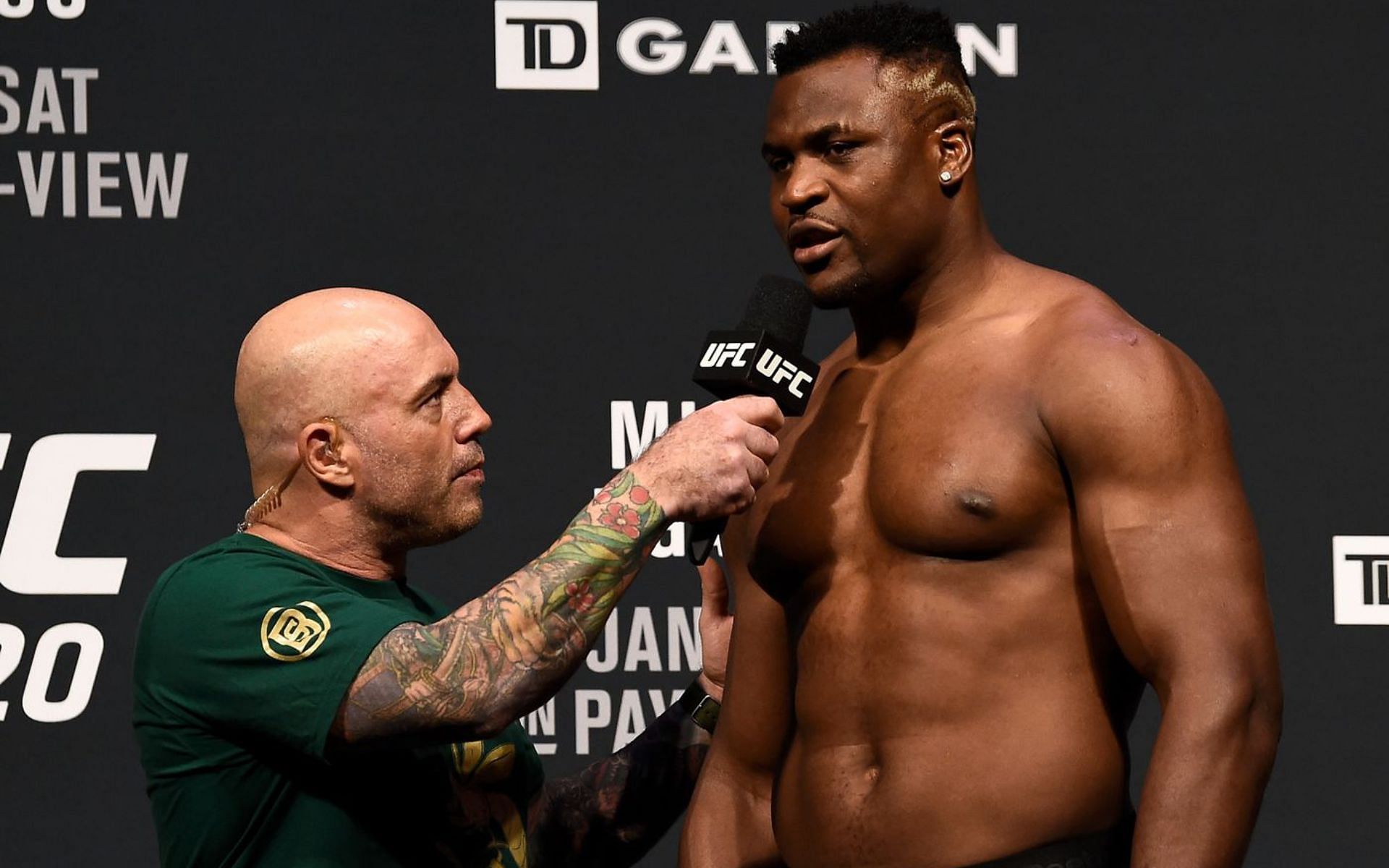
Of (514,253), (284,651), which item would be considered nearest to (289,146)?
(514,253)

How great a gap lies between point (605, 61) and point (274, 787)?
1429 mm

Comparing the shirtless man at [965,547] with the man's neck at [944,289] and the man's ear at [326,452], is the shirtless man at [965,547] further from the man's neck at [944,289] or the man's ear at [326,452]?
the man's ear at [326,452]

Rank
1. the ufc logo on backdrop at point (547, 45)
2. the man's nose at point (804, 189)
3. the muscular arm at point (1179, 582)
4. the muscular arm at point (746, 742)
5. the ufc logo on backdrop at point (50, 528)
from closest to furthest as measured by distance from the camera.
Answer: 1. the muscular arm at point (1179, 582)
2. the man's nose at point (804, 189)
3. the muscular arm at point (746, 742)
4. the ufc logo on backdrop at point (50, 528)
5. the ufc logo on backdrop at point (547, 45)

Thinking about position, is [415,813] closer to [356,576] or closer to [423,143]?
[356,576]

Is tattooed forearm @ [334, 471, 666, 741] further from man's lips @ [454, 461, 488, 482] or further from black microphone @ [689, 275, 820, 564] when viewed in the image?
man's lips @ [454, 461, 488, 482]

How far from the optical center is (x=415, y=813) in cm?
173

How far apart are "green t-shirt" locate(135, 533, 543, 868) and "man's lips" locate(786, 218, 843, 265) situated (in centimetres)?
53

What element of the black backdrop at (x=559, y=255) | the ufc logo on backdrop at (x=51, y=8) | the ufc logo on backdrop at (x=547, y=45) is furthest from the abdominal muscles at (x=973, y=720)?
the ufc logo on backdrop at (x=51, y=8)

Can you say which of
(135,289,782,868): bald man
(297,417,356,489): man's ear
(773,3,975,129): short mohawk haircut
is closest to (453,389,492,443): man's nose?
(135,289,782,868): bald man

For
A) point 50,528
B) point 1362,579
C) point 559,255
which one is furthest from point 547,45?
point 1362,579

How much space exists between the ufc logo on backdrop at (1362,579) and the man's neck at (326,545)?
5.21ft

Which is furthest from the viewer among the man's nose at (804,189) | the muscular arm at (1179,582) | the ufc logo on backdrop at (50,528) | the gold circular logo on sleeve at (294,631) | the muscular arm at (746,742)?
the ufc logo on backdrop at (50,528)

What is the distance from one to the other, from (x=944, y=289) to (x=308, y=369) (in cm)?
64

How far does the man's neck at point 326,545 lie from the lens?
5.86 feet
